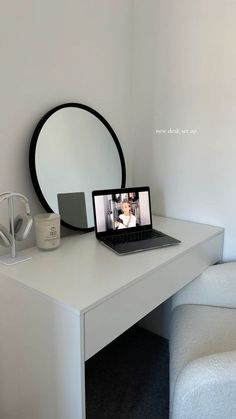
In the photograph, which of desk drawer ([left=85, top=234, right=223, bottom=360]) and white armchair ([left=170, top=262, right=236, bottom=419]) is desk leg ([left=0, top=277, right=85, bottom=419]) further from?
white armchair ([left=170, top=262, right=236, bottom=419])

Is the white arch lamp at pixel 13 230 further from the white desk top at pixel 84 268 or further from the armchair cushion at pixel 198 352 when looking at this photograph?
the armchair cushion at pixel 198 352

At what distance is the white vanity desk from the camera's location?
886 mm

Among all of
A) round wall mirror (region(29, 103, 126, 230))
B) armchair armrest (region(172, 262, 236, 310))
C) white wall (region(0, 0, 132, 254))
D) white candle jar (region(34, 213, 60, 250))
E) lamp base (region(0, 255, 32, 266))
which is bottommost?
armchair armrest (region(172, 262, 236, 310))

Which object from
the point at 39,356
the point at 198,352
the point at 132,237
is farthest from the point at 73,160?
the point at 198,352

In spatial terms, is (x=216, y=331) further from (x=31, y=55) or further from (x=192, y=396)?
(x=31, y=55)

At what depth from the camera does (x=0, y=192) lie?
3.89ft

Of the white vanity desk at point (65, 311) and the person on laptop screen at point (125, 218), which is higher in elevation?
the person on laptop screen at point (125, 218)

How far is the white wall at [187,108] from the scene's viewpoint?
1438 mm

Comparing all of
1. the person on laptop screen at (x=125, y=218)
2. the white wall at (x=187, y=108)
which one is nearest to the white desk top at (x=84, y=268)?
the person on laptop screen at (x=125, y=218)

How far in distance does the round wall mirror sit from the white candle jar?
103 millimetres

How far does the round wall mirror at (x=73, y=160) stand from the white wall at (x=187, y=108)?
0.87 feet

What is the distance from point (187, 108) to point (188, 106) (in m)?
0.01

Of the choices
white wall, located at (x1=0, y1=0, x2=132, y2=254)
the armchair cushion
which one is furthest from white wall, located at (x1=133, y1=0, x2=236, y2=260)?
the armchair cushion

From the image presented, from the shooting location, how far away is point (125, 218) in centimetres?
144
